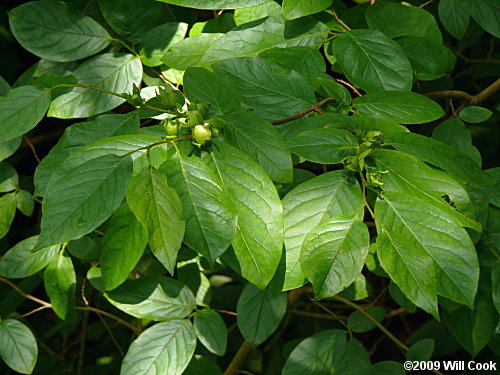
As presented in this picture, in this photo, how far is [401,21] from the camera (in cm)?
102

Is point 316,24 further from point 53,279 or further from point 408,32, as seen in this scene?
point 53,279

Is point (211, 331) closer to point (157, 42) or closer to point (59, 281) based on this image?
point (59, 281)

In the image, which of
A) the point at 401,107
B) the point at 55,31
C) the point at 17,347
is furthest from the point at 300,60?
the point at 17,347

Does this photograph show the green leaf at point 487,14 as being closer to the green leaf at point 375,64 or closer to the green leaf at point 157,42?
the green leaf at point 375,64

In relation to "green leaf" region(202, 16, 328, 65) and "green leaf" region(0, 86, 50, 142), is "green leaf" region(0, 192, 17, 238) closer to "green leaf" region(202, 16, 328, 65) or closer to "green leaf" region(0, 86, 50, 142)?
"green leaf" region(0, 86, 50, 142)

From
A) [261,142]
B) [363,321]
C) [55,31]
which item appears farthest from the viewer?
[363,321]

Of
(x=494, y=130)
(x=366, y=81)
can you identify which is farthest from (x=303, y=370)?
(x=494, y=130)

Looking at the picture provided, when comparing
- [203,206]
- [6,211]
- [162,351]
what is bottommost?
[162,351]

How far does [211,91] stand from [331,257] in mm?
311

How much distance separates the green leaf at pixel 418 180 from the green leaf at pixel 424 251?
0.03 metres

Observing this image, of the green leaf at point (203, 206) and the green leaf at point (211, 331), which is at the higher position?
the green leaf at point (203, 206)

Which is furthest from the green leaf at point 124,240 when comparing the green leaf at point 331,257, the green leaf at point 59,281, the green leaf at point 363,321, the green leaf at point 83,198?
the green leaf at point 363,321

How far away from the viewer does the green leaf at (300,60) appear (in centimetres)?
95

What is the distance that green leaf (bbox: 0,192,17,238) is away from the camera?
1157 mm
